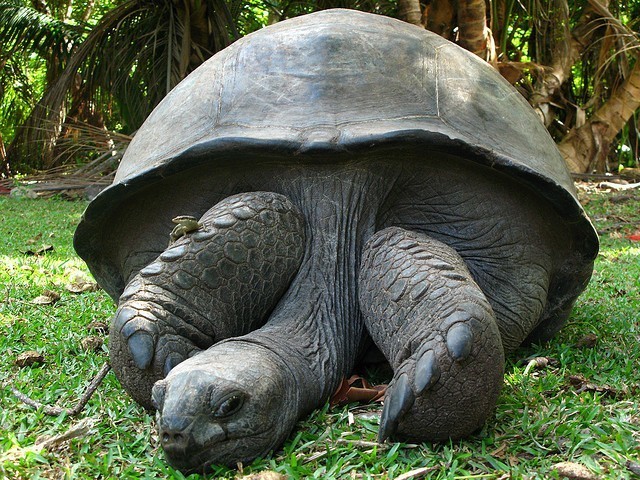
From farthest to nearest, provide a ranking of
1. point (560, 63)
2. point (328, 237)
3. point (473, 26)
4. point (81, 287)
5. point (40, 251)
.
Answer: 1. point (560, 63)
2. point (473, 26)
3. point (40, 251)
4. point (81, 287)
5. point (328, 237)

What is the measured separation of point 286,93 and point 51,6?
43.0 ft

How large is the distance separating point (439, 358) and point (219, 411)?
475 mm

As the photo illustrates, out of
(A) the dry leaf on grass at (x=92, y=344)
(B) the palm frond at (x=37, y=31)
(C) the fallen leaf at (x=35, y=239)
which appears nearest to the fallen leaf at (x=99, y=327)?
(A) the dry leaf on grass at (x=92, y=344)

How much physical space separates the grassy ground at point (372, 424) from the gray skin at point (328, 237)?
72mm

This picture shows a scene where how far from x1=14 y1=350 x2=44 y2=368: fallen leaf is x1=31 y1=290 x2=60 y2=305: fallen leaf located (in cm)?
92

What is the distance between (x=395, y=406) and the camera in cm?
167

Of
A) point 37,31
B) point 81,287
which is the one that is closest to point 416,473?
point 81,287

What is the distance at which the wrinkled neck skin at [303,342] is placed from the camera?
1638 mm

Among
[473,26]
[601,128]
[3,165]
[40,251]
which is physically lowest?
[3,165]

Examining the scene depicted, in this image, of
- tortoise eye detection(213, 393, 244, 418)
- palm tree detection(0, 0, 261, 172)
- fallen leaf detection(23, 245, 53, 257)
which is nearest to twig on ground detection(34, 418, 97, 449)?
tortoise eye detection(213, 393, 244, 418)

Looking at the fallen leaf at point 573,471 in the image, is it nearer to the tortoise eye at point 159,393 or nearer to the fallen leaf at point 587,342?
the tortoise eye at point 159,393

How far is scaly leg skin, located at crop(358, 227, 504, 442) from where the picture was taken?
5.48ft

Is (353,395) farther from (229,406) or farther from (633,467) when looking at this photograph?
(633,467)

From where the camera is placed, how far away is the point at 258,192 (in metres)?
2.30
